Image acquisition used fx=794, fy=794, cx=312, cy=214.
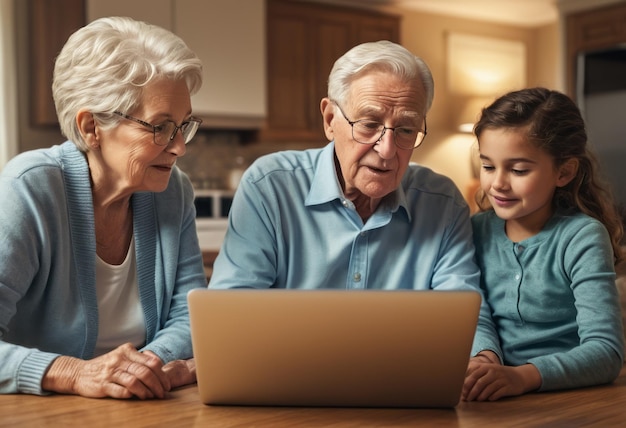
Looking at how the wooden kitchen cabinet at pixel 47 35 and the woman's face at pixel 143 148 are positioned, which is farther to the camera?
the wooden kitchen cabinet at pixel 47 35

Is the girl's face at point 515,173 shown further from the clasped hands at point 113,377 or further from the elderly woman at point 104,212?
the clasped hands at point 113,377

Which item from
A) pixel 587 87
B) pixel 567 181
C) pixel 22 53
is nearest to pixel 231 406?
pixel 567 181

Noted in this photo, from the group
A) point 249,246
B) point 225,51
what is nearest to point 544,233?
point 249,246

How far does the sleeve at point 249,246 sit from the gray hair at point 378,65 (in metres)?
0.27

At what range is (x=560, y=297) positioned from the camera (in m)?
1.52

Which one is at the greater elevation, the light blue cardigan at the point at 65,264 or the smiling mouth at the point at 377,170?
the smiling mouth at the point at 377,170

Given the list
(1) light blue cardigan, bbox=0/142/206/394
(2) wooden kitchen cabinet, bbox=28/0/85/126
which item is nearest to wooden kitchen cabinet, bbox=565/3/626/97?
(2) wooden kitchen cabinet, bbox=28/0/85/126

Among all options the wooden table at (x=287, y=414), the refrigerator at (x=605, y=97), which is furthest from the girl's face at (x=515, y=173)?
the refrigerator at (x=605, y=97)

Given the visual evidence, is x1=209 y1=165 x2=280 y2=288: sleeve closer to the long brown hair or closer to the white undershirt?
the white undershirt

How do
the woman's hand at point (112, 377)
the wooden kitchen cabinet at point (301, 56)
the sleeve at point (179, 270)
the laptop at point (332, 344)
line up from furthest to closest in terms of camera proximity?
the wooden kitchen cabinet at point (301, 56) → the sleeve at point (179, 270) → the woman's hand at point (112, 377) → the laptop at point (332, 344)

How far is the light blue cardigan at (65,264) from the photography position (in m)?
1.38

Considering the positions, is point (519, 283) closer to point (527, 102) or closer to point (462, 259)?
point (462, 259)

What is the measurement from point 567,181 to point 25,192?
3.45ft

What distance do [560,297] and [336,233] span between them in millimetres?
469
